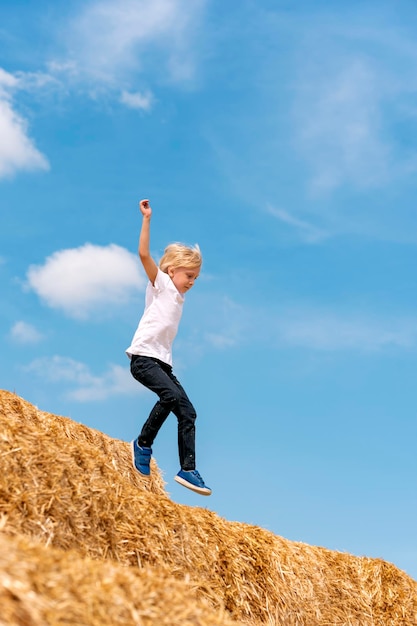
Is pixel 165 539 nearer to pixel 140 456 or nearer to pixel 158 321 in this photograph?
pixel 140 456

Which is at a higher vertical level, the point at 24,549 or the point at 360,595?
the point at 360,595

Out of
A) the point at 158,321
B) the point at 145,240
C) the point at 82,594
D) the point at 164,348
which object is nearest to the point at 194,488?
the point at 164,348

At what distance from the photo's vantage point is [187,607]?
3.85 meters

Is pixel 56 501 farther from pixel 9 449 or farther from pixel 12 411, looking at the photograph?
pixel 12 411

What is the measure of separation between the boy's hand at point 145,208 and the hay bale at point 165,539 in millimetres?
2374

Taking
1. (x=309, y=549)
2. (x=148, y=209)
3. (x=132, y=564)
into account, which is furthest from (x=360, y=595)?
(x=148, y=209)

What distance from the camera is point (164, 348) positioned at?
7.72 metres

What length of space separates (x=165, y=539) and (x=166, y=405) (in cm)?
158

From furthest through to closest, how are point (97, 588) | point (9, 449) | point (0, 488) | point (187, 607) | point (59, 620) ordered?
point (9, 449) → point (0, 488) → point (187, 607) → point (97, 588) → point (59, 620)

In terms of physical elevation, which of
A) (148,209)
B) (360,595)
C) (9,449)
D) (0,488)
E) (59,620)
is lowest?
(59,620)

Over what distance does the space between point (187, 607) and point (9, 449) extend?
2.18 meters

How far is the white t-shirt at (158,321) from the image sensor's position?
7.60m

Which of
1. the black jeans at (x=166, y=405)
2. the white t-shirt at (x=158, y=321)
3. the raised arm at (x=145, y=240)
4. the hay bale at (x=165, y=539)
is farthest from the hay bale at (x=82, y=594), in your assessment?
the raised arm at (x=145, y=240)

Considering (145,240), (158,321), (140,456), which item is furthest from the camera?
(140,456)
